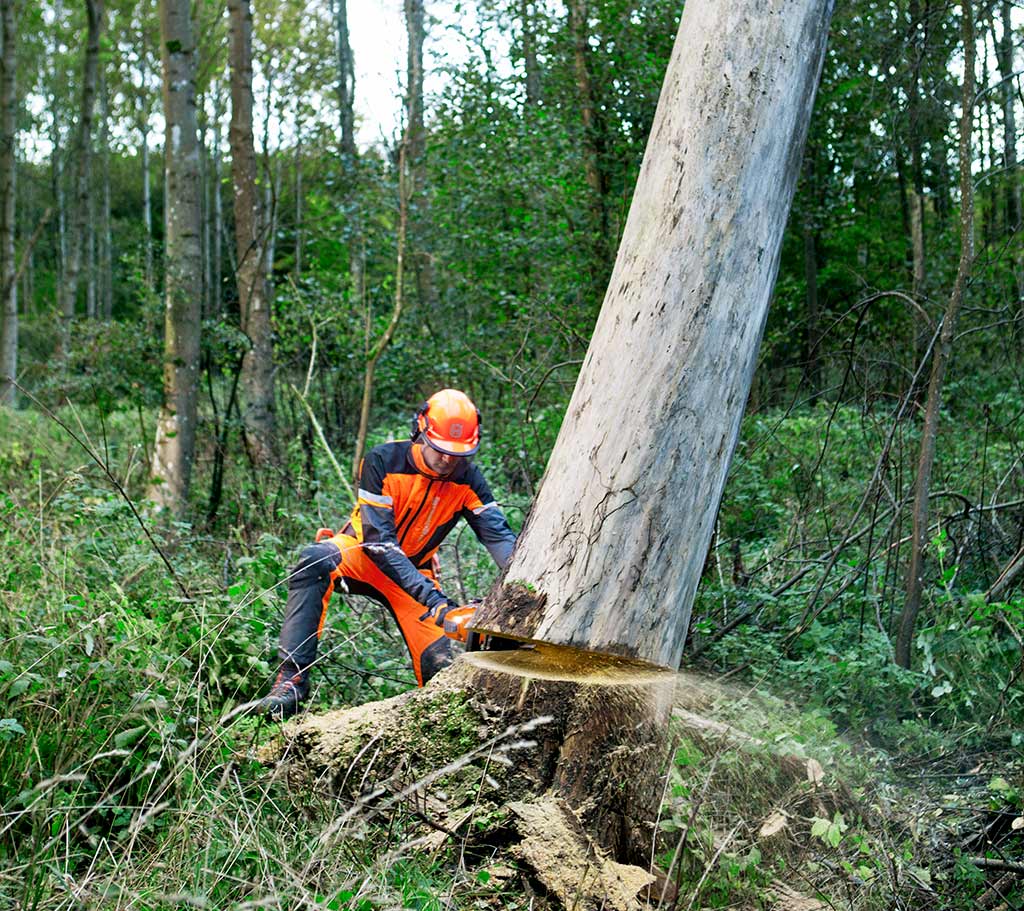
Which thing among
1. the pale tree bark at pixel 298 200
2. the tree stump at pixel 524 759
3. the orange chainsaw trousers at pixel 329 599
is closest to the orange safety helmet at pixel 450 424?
the orange chainsaw trousers at pixel 329 599

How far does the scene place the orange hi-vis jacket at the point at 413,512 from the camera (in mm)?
Answer: 4973

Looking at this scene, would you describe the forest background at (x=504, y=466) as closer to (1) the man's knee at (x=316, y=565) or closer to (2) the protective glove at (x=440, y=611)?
(1) the man's knee at (x=316, y=565)

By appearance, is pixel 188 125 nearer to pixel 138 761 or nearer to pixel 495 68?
pixel 495 68

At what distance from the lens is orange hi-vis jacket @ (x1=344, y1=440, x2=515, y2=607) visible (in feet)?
16.3

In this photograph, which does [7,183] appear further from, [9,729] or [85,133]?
[9,729]

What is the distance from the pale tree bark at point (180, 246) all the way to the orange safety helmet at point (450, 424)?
185 inches

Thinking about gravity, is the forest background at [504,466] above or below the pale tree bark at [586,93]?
below

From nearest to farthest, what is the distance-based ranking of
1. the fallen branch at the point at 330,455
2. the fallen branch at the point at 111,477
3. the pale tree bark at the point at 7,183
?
1. the fallen branch at the point at 111,477
2. the fallen branch at the point at 330,455
3. the pale tree bark at the point at 7,183

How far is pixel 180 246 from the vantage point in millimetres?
9289

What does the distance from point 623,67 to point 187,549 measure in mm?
7889

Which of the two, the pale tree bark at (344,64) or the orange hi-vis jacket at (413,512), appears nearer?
the orange hi-vis jacket at (413,512)

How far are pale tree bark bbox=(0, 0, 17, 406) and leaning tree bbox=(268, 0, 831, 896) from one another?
13051 millimetres

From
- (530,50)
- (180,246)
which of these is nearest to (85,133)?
(530,50)

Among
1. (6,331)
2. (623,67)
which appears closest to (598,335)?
(623,67)
